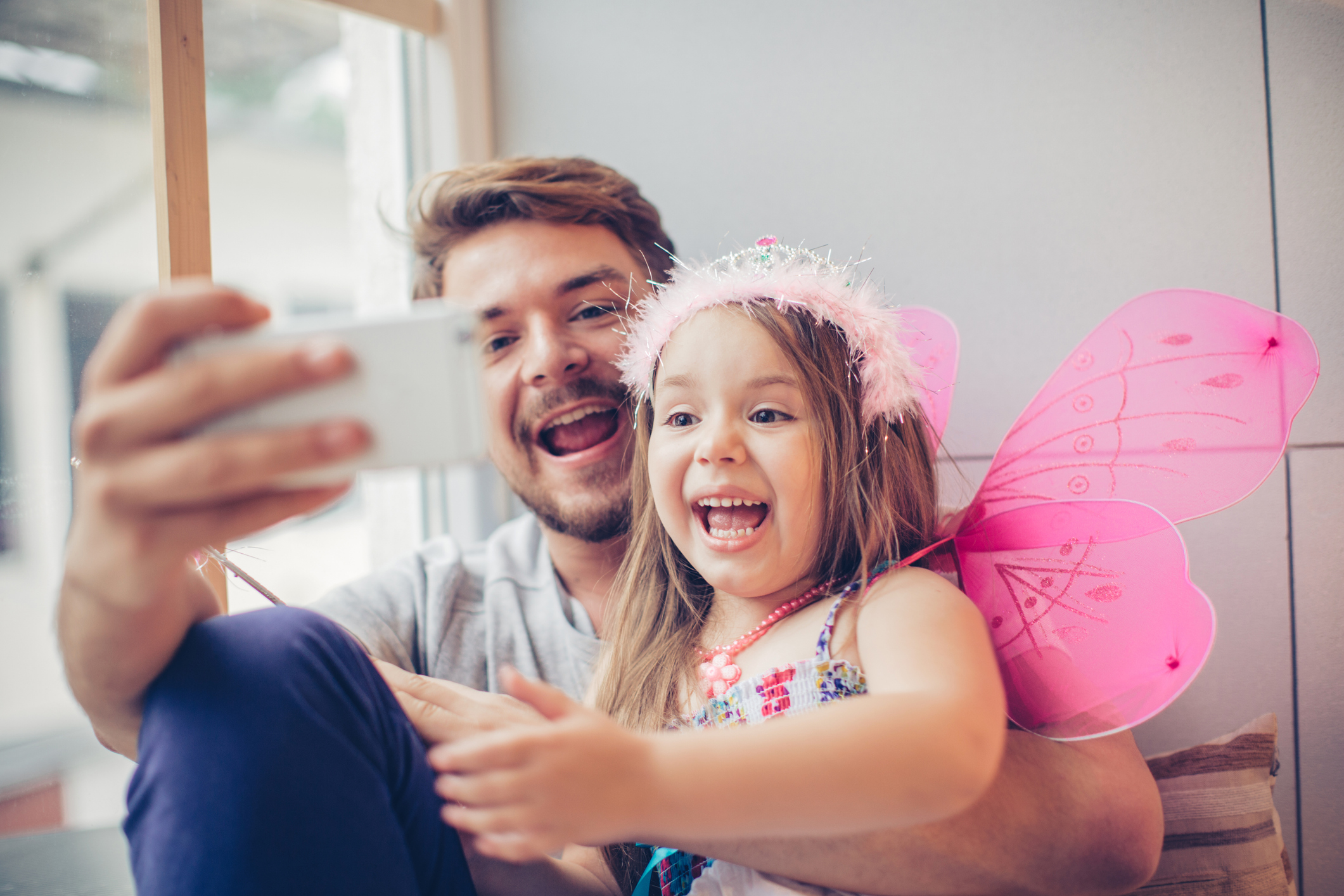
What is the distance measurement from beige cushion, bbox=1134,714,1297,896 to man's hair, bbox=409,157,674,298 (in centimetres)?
111

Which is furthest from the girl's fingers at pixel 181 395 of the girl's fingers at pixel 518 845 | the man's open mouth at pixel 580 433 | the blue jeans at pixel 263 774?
the man's open mouth at pixel 580 433

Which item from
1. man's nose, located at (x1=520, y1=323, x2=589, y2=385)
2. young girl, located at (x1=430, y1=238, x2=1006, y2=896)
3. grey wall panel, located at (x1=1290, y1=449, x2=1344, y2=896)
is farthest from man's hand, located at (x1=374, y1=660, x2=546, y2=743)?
grey wall panel, located at (x1=1290, y1=449, x2=1344, y2=896)

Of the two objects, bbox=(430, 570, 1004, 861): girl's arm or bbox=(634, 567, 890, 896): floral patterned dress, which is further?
bbox=(634, 567, 890, 896): floral patterned dress

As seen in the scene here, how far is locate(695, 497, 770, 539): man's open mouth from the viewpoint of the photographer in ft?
3.04

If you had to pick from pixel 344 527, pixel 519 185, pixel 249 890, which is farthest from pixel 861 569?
pixel 344 527

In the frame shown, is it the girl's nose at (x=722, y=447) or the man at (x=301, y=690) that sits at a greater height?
the girl's nose at (x=722, y=447)

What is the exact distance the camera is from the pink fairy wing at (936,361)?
1133mm

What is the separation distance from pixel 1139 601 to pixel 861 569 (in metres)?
0.29

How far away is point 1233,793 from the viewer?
3.03 feet

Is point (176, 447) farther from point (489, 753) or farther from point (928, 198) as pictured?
point (928, 198)

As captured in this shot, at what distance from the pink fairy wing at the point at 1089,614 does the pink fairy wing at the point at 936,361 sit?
11.3 inches

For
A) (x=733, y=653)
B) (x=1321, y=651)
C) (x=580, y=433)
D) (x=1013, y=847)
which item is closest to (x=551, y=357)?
(x=580, y=433)

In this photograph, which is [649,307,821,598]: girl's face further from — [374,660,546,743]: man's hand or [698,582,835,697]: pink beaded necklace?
[374,660,546,743]: man's hand

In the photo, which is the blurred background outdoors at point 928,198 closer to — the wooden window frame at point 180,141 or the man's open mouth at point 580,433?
the wooden window frame at point 180,141
